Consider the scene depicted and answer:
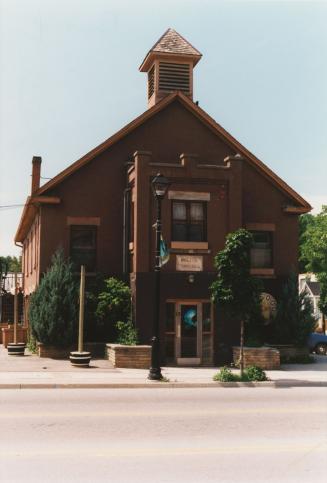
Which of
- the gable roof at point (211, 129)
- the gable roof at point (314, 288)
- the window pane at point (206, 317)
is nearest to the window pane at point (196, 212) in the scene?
the window pane at point (206, 317)

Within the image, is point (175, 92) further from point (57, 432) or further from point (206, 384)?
point (57, 432)

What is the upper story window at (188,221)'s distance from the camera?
898 inches

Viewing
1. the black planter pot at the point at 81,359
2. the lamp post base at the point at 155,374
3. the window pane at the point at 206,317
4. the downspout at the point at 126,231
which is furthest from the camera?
the downspout at the point at 126,231

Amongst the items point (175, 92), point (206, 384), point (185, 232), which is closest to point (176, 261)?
point (185, 232)

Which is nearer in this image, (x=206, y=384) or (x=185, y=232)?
(x=206, y=384)

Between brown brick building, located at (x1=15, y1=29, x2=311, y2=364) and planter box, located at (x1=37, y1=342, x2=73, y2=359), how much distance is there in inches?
121

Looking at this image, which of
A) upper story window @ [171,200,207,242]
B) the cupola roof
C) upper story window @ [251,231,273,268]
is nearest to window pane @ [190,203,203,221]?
upper story window @ [171,200,207,242]

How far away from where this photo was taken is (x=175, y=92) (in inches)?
1041

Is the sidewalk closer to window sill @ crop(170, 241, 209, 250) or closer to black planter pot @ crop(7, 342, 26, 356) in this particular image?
black planter pot @ crop(7, 342, 26, 356)

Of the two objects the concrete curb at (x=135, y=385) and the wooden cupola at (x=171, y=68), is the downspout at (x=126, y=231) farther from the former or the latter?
the concrete curb at (x=135, y=385)

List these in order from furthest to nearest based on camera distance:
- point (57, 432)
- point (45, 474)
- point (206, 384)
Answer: point (206, 384) < point (57, 432) < point (45, 474)

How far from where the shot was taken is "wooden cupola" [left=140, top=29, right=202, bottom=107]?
28.2 metres

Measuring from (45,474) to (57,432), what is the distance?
255 cm

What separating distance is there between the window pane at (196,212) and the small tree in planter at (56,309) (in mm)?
5020
